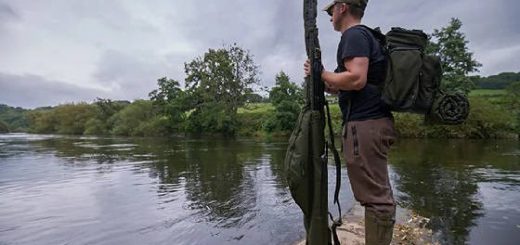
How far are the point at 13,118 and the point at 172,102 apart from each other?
9363 centimetres

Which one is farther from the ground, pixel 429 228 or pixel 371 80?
pixel 371 80

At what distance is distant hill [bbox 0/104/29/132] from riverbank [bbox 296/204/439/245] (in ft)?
394

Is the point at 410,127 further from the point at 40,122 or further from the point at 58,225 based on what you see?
the point at 40,122

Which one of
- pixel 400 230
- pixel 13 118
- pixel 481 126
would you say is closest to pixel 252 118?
pixel 481 126

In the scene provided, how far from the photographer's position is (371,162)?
3.31 metres

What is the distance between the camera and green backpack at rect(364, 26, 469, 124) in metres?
3.21

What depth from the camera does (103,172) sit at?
16.9m

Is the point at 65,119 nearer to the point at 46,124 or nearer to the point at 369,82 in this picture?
the point at 46,124

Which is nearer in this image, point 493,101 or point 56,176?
point 56,176

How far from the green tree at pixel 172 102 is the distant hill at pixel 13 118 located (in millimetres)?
62659

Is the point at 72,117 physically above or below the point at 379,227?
above

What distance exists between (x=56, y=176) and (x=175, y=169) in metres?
4.83

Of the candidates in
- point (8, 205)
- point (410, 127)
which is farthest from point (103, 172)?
point (410, 127)

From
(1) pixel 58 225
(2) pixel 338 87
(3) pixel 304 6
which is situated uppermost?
(3) pixel 304 6
